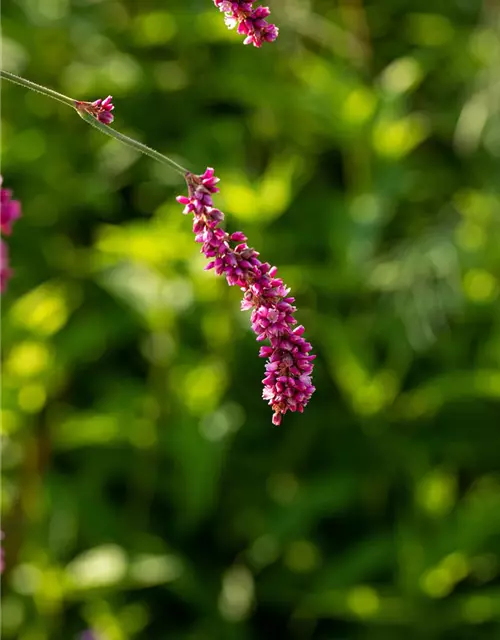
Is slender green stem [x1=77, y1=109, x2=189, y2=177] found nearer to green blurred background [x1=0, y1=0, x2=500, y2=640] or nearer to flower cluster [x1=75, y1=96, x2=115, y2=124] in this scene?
flower cluster [x1=75, y1=96, x2=115, y2=124]

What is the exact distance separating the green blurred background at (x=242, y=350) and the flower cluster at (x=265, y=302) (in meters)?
1.84

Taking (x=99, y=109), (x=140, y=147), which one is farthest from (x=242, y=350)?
(x=140, y=147)

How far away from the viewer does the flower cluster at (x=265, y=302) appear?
986 millimetres

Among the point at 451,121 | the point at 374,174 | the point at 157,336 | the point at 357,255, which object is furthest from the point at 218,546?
the point at 451,121

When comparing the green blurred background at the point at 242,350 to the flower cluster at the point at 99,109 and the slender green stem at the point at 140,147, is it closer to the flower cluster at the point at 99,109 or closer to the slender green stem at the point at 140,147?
the flower cluster at the point at 99,109

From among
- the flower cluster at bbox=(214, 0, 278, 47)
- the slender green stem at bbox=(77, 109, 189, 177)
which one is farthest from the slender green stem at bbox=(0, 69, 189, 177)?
the flower cluster at bbox=(214, 0, 278, 47)

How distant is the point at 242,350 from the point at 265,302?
209cm

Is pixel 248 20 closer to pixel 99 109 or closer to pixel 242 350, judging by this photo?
pixel 99 109

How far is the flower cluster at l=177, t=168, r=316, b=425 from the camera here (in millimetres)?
986

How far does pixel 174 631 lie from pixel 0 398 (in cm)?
91

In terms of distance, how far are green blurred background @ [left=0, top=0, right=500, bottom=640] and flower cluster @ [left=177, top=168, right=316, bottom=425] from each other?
1836mm

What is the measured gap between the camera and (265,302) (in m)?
1.00

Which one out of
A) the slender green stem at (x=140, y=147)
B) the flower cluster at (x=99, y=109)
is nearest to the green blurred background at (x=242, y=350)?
the flower cluster at (x=99, y=109)

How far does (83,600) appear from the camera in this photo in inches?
118
